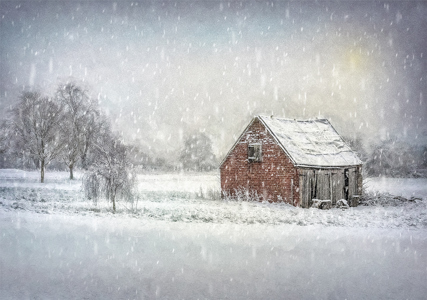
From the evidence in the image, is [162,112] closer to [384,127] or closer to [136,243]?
[384,127]

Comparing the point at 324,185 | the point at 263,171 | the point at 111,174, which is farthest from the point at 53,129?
the point at 324,185

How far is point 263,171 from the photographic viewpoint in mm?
23156

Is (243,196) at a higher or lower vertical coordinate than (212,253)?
Answer: higher

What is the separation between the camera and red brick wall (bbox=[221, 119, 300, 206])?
72.0ft

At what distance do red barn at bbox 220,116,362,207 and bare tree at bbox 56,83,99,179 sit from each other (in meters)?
20.6

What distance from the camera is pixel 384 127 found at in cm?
3353

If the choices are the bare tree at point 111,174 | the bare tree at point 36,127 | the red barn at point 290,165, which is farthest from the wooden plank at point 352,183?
the bare tree at point 36,127

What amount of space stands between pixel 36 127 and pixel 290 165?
29241 millimetres

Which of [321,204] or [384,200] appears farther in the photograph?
[384,200]

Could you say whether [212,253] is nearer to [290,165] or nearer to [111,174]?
[111,174]

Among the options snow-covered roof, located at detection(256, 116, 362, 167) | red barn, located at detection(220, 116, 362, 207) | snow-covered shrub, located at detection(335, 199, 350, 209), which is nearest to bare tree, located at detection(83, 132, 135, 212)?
red barn, located at detection(220, 116, 362, 207)

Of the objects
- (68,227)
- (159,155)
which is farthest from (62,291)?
(159,155)

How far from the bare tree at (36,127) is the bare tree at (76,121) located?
1059 millimetres

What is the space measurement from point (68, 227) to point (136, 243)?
15.2ft
